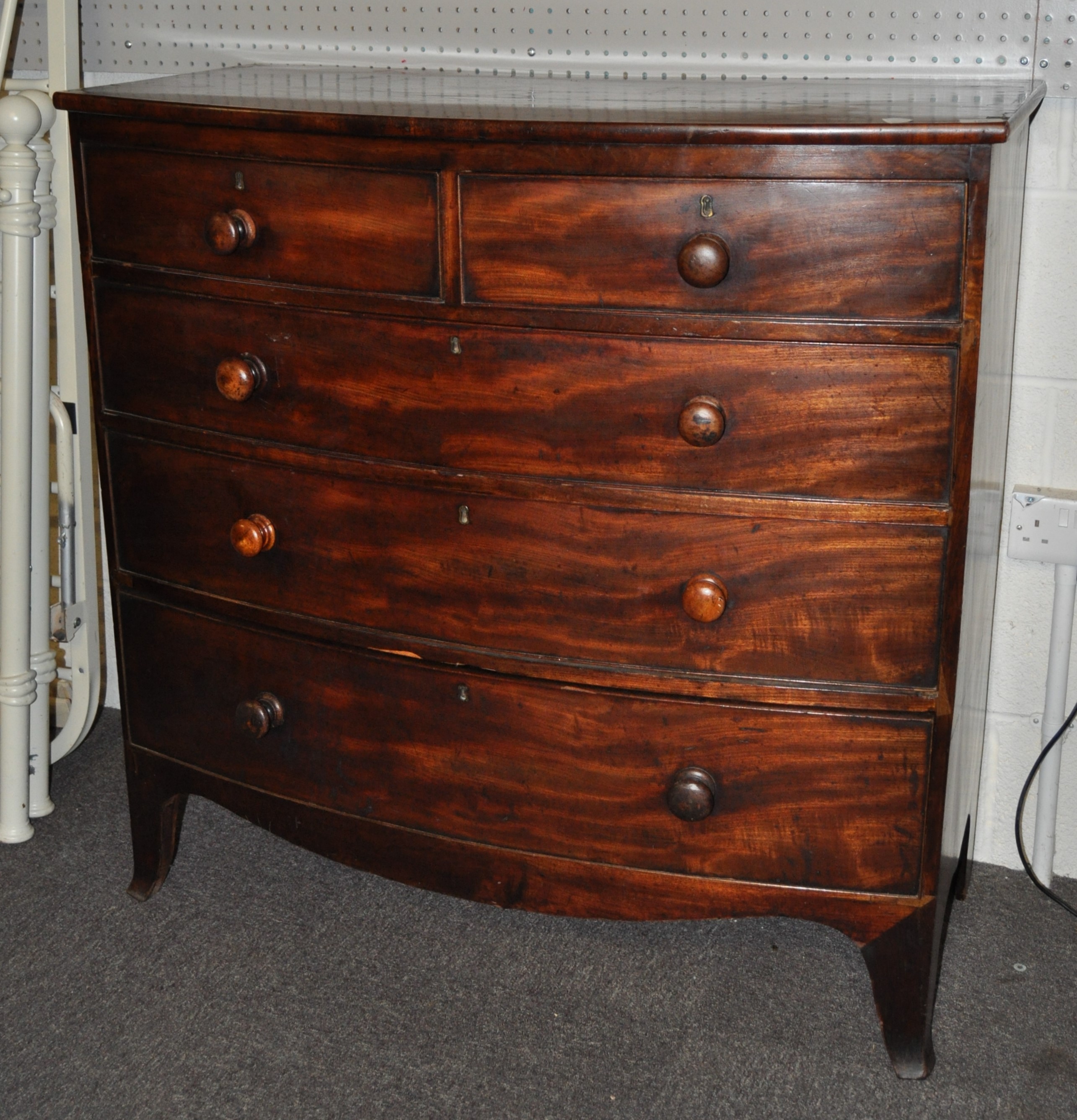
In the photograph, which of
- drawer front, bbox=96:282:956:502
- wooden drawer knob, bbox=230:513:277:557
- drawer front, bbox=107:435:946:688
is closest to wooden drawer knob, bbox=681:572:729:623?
drawer front, bbox=107:435:946:688

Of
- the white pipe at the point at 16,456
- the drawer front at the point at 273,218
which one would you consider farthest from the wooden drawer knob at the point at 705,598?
the white pipe at the point at 16,456

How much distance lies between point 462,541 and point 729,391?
1.19ft

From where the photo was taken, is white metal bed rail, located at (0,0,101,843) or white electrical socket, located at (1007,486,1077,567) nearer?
white electrical socket, located at (1007,486,1077,567)

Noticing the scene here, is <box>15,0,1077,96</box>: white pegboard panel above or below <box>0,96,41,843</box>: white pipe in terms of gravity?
above

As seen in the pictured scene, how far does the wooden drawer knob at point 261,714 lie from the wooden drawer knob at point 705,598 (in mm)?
587

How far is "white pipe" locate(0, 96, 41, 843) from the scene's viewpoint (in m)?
2.04

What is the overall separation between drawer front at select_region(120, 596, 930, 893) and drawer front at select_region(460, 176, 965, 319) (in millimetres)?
461

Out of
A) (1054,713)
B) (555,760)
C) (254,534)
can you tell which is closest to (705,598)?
(555,760)

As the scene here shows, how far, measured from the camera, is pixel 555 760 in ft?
5.46

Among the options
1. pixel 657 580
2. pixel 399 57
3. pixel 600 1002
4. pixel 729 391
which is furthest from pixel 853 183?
pixel 600 1002

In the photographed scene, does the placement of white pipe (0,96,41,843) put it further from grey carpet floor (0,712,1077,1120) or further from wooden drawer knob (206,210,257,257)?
wooden drawer knob (206,210,257,257)

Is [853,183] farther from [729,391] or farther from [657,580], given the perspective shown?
[657,580]

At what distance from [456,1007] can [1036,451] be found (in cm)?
110

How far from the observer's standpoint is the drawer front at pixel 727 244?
1352 millimetres
